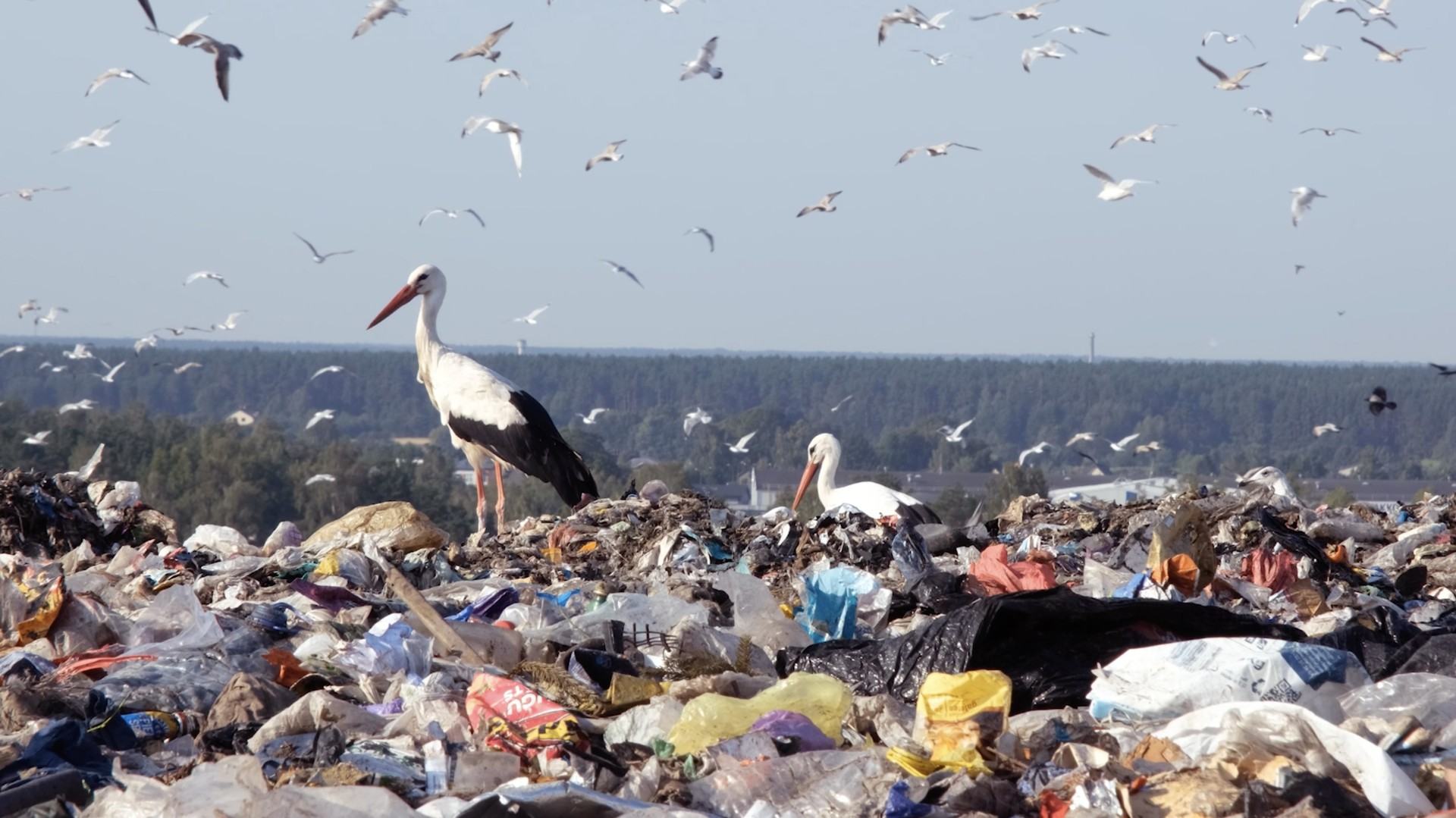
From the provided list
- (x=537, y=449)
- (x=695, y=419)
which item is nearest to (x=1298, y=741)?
(x=537, y=449)

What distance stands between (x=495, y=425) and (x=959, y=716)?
8017mm

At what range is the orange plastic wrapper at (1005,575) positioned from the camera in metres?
5.54

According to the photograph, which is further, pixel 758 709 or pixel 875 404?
pixel 875 404

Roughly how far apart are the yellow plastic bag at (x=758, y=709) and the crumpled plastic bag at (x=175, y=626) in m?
1.54

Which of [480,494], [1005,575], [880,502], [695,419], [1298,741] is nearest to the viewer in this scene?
[1298,741]

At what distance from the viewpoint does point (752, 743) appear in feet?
11.2

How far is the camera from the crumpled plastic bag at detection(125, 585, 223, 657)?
4430 millimetres

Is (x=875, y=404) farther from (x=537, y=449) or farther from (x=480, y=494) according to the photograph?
(x=537, y=449)

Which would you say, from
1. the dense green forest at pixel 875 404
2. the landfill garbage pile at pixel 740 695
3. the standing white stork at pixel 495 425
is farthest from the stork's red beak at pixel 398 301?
the dense green forest at pixel 875 404

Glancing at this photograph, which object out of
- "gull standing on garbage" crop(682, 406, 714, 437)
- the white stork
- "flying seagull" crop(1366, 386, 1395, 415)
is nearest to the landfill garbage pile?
the white stork

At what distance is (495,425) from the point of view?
11.3 meters

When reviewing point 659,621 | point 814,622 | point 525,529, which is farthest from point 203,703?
point 525,529

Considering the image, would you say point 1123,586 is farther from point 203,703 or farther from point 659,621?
point 203,703

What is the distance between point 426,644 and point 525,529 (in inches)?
206
